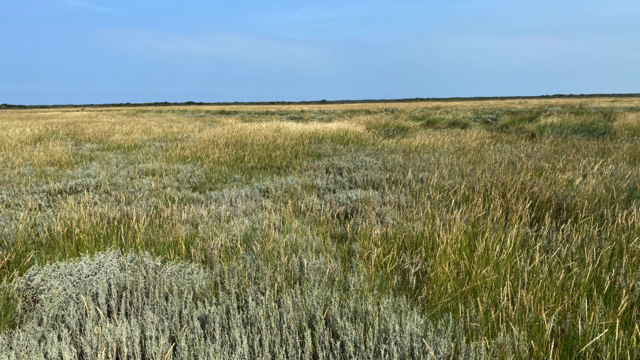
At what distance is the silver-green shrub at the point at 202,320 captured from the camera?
4.69 feet

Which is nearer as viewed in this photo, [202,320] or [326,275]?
[202,320]

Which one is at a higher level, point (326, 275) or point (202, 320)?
point (326, 275)

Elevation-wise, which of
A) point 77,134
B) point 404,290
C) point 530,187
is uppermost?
point 77,134

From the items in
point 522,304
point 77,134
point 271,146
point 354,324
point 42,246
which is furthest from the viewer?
point 77,134

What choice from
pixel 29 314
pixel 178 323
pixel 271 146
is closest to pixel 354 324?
pixel 178 323

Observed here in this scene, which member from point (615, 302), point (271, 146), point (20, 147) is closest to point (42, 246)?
point (615, 302)

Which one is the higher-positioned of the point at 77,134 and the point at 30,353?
the point at 77,134

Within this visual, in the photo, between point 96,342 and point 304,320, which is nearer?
point 96,342

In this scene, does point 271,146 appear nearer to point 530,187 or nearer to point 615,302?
point 530,187

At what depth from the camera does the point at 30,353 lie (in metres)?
1.45

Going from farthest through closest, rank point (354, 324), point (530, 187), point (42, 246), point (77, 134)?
point (77, 134), point (530, 187), point (42, 246), point (354, 324)

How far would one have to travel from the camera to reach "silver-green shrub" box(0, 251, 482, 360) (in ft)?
4.69

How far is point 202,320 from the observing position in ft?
5.73

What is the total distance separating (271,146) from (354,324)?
6676 mm
